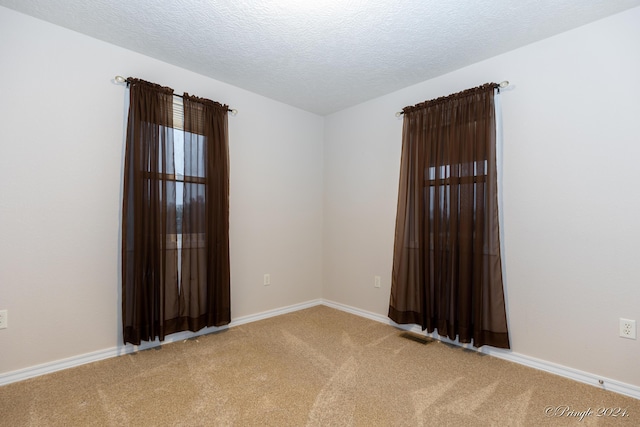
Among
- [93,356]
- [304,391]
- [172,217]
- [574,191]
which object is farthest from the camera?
[172,217]

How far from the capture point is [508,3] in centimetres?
194

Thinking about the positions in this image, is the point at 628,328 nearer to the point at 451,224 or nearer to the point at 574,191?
the point at 574,191

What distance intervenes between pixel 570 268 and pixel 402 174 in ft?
5.07

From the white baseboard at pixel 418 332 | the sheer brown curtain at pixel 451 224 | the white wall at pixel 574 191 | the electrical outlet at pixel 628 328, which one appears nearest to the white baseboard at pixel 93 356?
the white baseboard at pixel 418 332

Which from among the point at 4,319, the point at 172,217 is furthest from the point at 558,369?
the point at 4,319

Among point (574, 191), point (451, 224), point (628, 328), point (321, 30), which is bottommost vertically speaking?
point (628, 328)

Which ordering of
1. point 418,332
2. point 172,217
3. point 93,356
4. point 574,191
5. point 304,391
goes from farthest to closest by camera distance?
point 418,332 → point 172,217 → point 93,356 → point 574,191 → point 304,391

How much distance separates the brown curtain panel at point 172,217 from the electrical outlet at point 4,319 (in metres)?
0.66

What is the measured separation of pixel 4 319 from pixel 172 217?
1241 mm

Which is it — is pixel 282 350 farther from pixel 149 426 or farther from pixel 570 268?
pixel 570 268

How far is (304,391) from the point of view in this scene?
6.46 feet

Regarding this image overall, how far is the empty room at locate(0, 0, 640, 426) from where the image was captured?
6.46 ft

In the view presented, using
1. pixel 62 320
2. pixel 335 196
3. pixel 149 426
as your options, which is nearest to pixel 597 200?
pixel 335 196

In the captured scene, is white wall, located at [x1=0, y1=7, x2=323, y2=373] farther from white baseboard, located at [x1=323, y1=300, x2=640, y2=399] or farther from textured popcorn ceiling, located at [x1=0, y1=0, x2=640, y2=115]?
white baseboard, located at [x1=323, y1=300, x2=640, y2=399]
